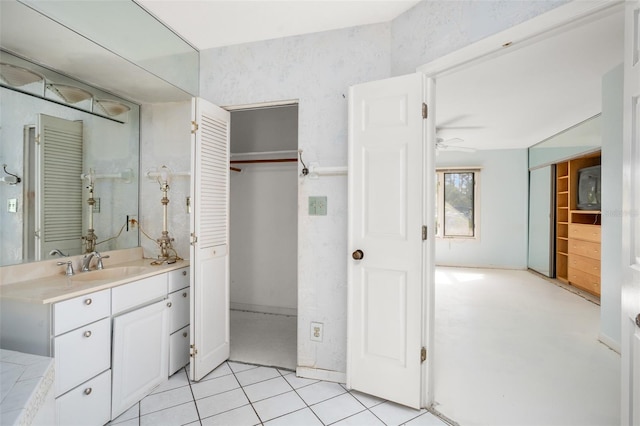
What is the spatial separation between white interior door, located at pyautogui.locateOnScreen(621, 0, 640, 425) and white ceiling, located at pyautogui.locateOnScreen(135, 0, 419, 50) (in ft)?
3.86

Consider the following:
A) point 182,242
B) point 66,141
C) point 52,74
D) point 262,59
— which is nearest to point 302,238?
point 182,242

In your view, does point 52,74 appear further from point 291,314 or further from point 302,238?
point 291,314

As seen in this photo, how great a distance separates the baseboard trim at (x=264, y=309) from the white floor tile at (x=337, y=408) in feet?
5.59

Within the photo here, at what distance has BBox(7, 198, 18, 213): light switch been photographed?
171cm

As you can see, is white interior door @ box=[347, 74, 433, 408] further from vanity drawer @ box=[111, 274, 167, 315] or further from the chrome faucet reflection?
the chrome faucet reflection

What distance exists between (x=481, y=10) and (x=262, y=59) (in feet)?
4.97

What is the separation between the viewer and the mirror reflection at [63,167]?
1.72 metres

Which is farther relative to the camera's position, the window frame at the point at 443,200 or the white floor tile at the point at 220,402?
the window frame at the point at 443,200

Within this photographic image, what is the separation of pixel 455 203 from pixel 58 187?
21.5 feet

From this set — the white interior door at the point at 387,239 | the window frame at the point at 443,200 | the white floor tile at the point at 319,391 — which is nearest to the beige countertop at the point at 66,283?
the white floor tile at the point at 319,391

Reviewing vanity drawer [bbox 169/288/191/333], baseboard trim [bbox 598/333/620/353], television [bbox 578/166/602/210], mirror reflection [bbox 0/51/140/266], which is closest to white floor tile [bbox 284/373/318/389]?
vanity drawer [bbox 169/288/191/333]

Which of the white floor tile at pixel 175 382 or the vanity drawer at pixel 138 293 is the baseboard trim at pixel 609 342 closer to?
the white floor tile at pixel 175 382

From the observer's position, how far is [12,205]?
1.73m

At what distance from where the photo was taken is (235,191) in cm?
383
